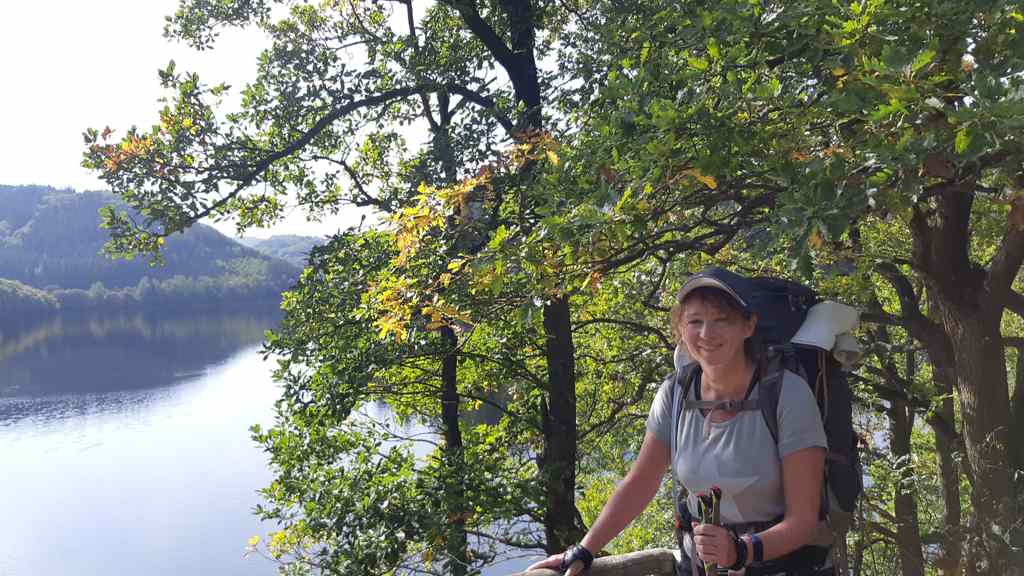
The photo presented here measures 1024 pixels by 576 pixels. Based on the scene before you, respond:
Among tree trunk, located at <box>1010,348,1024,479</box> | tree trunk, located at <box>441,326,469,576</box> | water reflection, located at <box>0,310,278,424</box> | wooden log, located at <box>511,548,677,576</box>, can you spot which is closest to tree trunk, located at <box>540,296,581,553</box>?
tree trunk, located at <box>441,326,469,576</box>

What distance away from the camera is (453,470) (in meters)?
7.84

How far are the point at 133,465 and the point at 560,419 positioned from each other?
4383 cm

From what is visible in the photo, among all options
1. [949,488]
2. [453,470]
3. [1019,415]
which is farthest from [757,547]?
[949,488]

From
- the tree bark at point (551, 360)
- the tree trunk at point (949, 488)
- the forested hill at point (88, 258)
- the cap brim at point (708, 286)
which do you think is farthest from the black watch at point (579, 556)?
the forested hill at point (88, 258)

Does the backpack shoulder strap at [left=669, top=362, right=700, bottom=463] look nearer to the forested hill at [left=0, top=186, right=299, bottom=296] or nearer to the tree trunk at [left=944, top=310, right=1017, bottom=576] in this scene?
the tree trunk at [left=944, top=310, right=1017, bottom=576]

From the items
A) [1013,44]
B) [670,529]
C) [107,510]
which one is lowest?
[107,510]

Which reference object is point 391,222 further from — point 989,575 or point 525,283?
point 989,575

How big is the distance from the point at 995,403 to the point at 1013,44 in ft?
11.2

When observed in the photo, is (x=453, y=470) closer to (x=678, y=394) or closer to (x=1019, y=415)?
(x=1019, y=415)

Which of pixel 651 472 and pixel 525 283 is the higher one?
pixel 525 283

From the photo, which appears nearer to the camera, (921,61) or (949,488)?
(921,61)

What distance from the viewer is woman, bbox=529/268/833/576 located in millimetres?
2109

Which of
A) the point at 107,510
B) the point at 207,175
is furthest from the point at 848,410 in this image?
the point at 107,510

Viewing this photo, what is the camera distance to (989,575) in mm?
4691
